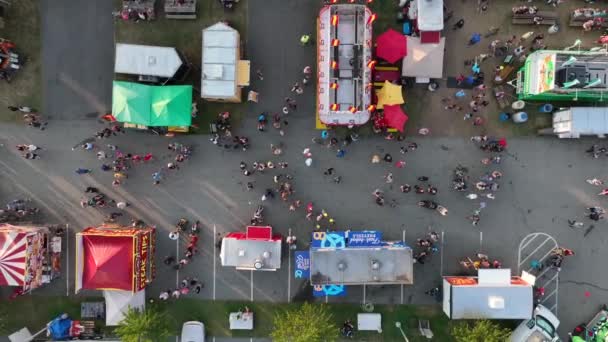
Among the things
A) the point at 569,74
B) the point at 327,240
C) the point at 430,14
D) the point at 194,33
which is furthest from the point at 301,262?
the point at 569,74

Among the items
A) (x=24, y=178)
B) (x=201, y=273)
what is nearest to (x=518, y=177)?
(x=201, y=273)

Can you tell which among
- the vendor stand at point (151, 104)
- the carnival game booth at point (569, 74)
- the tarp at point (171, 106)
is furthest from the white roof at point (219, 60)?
the carnival game booth at point (569, 74)

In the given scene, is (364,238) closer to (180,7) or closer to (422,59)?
(422,59)

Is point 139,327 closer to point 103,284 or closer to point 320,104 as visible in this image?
point 103,284

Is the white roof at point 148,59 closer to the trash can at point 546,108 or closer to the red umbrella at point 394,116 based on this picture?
the red umbrella at point 394,116

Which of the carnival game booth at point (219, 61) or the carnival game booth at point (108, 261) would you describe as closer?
the carnival game booth at point (108, 261)
